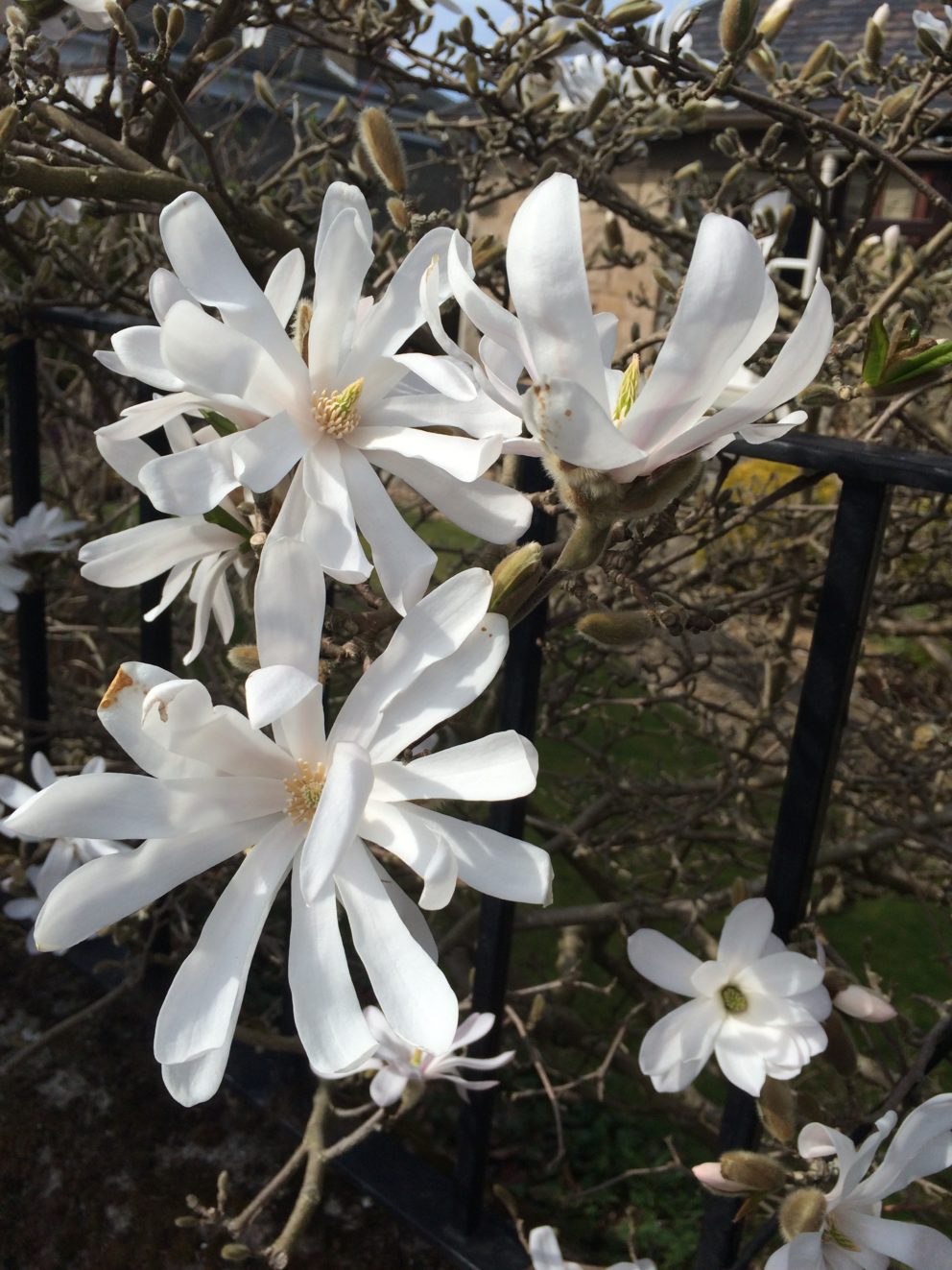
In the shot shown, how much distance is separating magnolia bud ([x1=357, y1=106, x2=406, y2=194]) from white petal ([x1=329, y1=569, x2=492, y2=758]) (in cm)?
63

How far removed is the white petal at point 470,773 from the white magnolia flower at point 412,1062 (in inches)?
28.3

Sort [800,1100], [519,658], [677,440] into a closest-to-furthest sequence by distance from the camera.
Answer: [677,440]
[800,1100]
[519,658]

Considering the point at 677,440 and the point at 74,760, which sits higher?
the point at 677,440

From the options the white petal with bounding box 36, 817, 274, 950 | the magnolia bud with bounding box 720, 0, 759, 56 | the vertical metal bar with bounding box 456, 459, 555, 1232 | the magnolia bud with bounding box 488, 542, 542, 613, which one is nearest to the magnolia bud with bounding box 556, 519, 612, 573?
the magnolia bud with bounding box 488, 542, 542, 613

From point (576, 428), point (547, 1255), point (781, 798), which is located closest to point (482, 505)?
point (576, 428)

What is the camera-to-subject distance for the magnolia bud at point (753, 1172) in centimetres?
94

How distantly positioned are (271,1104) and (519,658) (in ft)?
3.24

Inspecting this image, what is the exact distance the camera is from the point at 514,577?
0.71m

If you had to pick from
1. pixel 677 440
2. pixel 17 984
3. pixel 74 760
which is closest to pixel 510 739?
pixel 677 440

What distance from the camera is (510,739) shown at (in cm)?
67

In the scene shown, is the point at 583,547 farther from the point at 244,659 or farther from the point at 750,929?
the point at 750,929

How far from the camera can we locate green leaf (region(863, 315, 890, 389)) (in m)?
0.80

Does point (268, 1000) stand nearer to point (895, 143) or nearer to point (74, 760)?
point (74, 760)

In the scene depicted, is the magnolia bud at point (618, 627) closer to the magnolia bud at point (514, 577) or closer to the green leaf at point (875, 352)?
the magnolia bud at point (514, 577)
